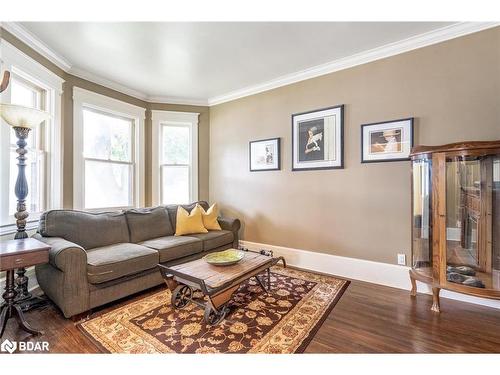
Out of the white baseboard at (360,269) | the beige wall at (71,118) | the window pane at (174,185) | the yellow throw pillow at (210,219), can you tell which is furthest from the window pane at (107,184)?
the white baseboard at (360,269)

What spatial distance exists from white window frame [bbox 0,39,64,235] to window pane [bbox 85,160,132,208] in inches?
16.4

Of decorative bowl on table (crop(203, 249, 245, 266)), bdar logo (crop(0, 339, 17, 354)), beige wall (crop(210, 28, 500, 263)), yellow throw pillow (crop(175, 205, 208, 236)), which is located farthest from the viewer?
yellow throw pillow (crop(175, 205, 208, 236))

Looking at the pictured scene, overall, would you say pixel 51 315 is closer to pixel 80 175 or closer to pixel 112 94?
pixel 80 175

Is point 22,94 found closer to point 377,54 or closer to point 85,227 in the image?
point 85,227

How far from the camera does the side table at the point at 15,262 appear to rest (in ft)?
5.42

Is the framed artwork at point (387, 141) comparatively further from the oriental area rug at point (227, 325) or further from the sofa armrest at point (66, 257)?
the sofa armrest at point (66, 257)

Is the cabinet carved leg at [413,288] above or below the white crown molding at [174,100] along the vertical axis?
below

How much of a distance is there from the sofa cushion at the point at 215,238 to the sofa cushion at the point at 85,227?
903 millimetres

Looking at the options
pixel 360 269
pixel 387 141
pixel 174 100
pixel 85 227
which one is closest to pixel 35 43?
pixel 174 100

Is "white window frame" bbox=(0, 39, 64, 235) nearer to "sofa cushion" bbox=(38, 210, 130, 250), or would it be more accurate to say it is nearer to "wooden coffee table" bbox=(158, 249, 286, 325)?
"sofa cushion" bbox=(38, 210, 130, 250)

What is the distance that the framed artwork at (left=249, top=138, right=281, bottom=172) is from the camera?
3494mm

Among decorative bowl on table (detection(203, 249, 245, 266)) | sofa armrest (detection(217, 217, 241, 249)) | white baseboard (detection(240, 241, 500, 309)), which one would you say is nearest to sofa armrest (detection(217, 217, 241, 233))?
sofa armrest (detection(217, 217, 241, 249))

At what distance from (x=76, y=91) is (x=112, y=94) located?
1.65 feet

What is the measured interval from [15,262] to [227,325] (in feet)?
5.30
